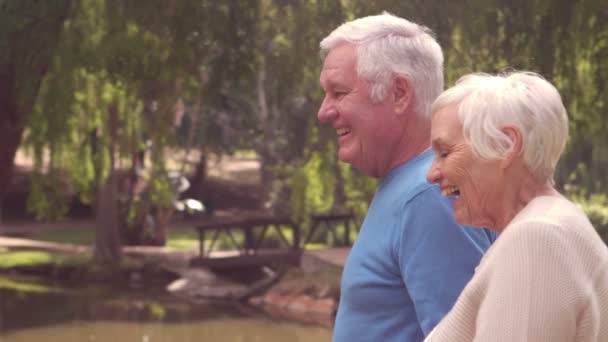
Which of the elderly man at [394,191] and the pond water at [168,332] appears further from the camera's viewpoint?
the pond water at [168,332]

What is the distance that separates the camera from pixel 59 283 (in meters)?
15.9

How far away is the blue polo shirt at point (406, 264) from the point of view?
178 centimetres

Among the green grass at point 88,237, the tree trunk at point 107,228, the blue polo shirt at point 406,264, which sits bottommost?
the green grass at point 88,237

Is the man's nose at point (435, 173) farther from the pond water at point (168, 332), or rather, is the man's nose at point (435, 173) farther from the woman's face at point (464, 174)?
the pond water at point (168, 332)

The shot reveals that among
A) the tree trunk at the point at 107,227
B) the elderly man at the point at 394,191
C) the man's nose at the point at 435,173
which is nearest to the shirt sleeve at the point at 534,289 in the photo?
the man's nose at the point at 435,173

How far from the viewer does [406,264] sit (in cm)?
181

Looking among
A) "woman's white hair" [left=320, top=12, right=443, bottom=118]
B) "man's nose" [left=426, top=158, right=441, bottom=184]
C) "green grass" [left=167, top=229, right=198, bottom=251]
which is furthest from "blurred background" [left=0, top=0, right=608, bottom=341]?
"green grass" [left=167, top=229, right=198, bottom=251]

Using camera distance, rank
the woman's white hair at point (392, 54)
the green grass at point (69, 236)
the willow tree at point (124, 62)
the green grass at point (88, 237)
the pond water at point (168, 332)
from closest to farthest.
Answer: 1. the woman's white hair at point (392, 54)
2. the willow tree at point (124, 62)
3. the pond water at point (168, 332)
4. the green grass at point (88, 237)
5. the green grass at point (69, 236)

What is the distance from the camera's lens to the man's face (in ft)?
6.72

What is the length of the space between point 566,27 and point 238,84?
96.8 inches

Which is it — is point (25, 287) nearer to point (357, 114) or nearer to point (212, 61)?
point (212, 61)

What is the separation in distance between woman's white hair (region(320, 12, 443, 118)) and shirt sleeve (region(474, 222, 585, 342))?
29.9 inches

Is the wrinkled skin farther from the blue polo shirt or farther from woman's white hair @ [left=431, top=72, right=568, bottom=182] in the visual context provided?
woman's white hair @ [left=431, top=72, right=568, bottom=182]

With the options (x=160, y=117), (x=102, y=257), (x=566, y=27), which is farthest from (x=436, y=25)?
(x=102, y=257)
